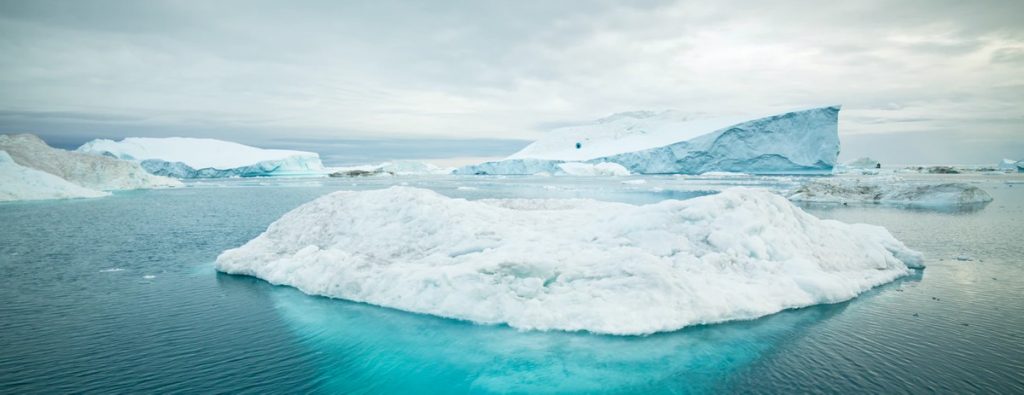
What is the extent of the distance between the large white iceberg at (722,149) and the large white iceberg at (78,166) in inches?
2551

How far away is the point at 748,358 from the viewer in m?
8.07

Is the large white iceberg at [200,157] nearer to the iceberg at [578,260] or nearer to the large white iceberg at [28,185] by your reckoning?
the large white iceberg at [28,185]

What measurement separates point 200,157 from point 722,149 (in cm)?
10721

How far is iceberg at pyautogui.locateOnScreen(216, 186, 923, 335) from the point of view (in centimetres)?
984

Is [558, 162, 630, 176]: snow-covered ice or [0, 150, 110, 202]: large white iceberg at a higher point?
[558, 162, 630, 176]: snow-covered ice

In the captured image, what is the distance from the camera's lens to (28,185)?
4350cm

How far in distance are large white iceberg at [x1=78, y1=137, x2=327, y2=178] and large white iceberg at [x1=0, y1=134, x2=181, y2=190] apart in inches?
1422

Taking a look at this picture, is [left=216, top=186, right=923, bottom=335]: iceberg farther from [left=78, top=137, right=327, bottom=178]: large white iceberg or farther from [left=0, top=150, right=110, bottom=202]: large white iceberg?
[left=78, top=137, right=327, bottom=178]: large white iceberg

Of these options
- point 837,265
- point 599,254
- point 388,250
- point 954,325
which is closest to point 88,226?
point 388,250

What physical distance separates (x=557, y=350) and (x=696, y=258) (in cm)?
465

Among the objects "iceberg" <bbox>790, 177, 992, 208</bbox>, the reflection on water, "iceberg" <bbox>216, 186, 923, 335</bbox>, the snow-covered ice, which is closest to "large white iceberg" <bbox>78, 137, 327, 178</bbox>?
the snow-covered ice

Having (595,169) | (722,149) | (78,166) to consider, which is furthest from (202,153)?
(722,149)

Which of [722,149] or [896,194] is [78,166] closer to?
[896,194]

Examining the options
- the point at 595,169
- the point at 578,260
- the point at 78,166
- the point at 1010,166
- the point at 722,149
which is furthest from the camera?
the point at 1010,166
